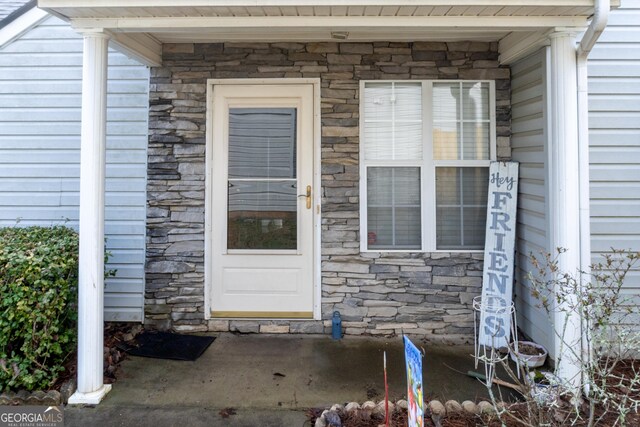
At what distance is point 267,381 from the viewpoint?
3.03 metres

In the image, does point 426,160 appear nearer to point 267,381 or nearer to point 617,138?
point 617,138

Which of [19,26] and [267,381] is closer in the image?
[267,381]

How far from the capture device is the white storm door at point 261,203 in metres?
3.84

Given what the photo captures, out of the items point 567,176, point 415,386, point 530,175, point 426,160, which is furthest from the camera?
point 426,160

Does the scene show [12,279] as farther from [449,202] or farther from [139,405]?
[449,202]

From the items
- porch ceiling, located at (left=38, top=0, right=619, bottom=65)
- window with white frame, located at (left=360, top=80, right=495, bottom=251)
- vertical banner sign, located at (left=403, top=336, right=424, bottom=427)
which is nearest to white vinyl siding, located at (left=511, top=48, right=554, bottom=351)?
window with white frame, located at (left=360, top=80, right=495, bottom=251)

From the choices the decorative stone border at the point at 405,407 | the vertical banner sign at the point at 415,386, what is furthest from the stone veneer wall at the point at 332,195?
the vertical banner sign at the point at 415,386

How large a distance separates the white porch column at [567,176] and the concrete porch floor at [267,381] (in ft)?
2.17

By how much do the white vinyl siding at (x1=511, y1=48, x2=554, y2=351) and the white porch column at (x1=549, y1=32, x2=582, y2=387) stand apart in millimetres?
280

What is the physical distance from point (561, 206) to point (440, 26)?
140cm

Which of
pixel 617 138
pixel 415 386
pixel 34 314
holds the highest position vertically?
pixel 617 138

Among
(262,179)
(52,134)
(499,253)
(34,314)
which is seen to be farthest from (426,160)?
(52,134)

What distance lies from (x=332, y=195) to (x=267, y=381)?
64.3 inches

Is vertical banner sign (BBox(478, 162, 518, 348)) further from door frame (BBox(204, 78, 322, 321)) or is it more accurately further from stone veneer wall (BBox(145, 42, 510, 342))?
door frame (BBox(204, 78, 322, 321))
